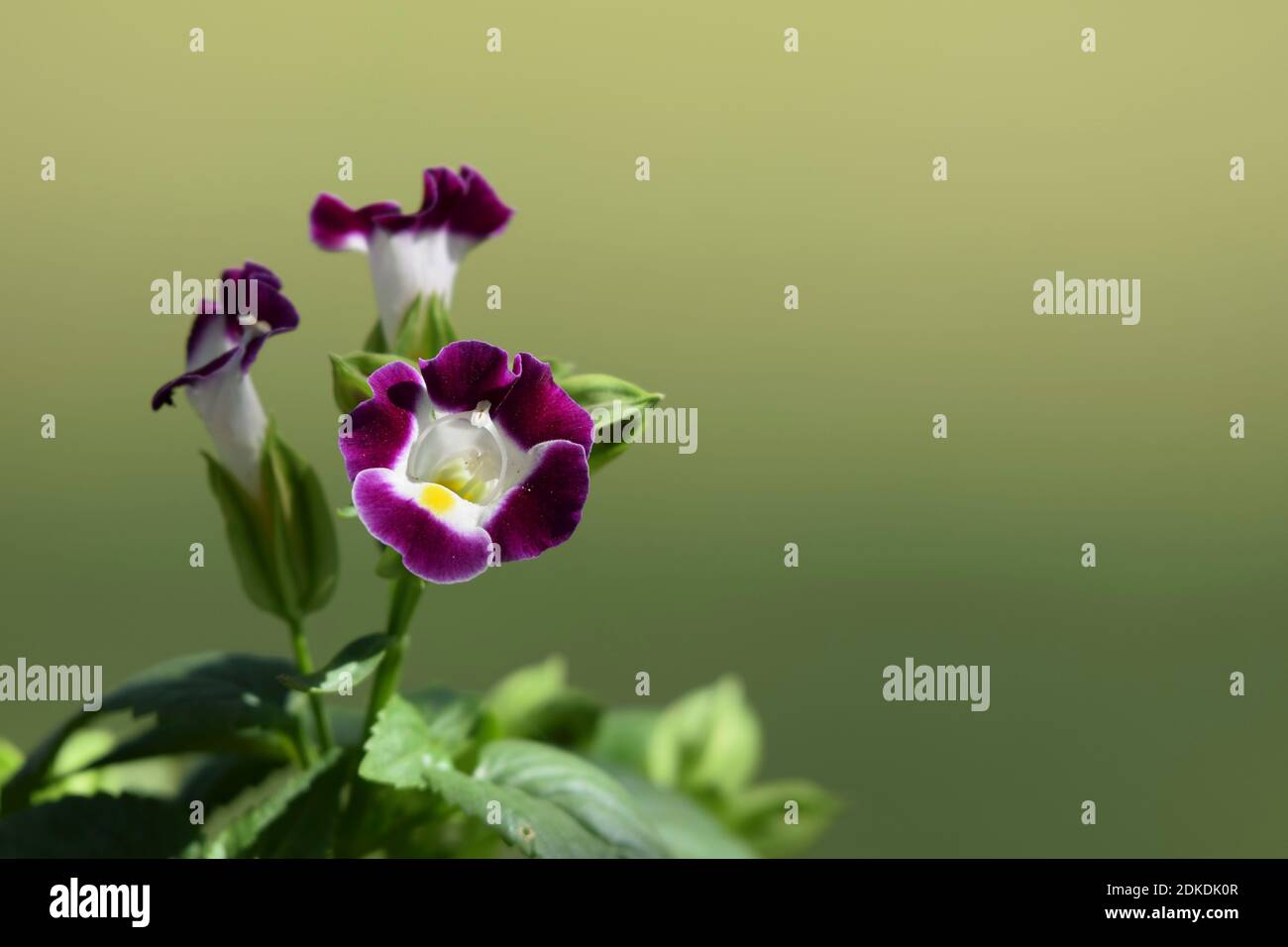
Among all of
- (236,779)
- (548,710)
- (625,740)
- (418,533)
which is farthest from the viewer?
(625,740)

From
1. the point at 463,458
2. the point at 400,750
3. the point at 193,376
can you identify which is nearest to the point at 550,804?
the point at 400,750

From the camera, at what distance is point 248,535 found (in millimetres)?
740

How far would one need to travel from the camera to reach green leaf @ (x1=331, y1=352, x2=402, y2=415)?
0.65 m

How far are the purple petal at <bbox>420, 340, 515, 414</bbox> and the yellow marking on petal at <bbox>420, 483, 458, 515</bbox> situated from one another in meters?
0.04

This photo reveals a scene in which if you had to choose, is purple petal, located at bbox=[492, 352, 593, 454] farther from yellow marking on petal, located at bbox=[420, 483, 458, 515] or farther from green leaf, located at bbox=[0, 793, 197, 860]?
green leaf, located at bbox=[0, 793, 197, 860]

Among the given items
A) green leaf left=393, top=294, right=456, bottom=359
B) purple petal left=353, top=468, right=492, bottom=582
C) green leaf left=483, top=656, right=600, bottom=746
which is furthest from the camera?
green leaf left=483, top=656, right=600, bottom=746

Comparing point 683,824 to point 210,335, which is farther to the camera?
point 683,824

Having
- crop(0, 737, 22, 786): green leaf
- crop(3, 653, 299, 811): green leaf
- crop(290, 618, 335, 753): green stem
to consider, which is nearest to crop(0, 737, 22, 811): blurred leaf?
crop(0, 737, 22, 786): green leaf

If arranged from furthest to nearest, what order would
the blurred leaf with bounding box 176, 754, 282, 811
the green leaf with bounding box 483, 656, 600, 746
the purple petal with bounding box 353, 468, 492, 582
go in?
the green leaf with bounding box 483, 656, 600, 746, the blurred leaf with bounding box 176, 754, 282, 811, the purple petal with bounding box 353, 468, 492, 582

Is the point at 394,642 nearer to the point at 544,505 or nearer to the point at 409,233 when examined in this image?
the point at 544,505

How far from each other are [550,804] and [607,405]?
8.2 inches

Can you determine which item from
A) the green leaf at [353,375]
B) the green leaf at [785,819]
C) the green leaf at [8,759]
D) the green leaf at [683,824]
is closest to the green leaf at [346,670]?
the green leaf at [353,375]
